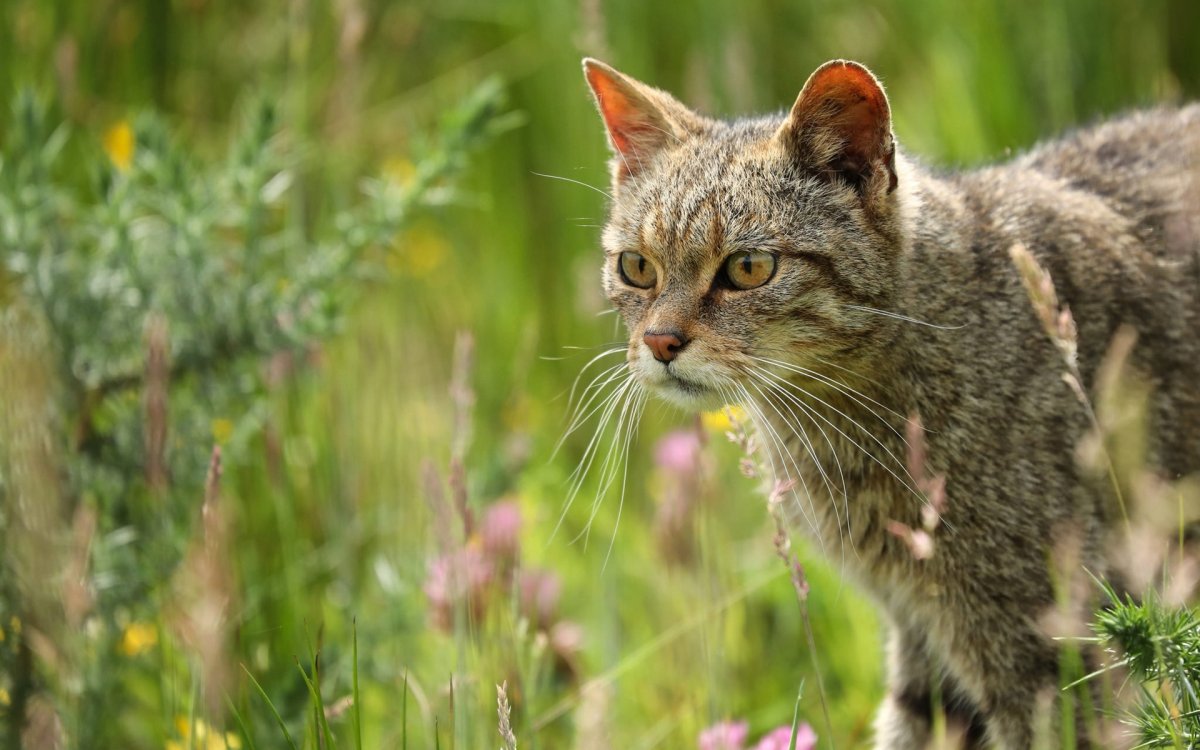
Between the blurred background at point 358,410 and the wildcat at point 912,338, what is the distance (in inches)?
8.4

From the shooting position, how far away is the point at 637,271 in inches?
100

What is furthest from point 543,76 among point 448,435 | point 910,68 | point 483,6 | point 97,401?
point 97,401

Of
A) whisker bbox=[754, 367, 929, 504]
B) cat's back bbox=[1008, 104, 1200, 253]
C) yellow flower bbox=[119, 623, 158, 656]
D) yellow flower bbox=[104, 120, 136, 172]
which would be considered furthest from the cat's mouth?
yellow flower bbox=[104, 120, 136, 172]

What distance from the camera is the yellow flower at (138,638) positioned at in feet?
9.10

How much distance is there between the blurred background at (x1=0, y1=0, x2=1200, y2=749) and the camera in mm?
2270

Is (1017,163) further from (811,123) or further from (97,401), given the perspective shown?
(97,401)

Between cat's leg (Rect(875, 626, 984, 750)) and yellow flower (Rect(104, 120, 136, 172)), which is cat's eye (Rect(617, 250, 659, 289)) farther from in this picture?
yellow flower (Rect(104, 120, 136, 172))

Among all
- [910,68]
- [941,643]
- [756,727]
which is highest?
[910,68]

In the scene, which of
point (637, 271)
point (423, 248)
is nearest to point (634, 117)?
point (637, 271)

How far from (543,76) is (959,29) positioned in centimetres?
153

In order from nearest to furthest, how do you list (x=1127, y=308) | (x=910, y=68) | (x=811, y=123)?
1. (x=811, y=123)
2. (x=1127, y=308)
3. (x=910, y=68)

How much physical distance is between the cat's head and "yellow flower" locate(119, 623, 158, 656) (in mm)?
1277

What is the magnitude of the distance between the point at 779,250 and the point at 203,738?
1.33m

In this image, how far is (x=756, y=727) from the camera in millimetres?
2934
